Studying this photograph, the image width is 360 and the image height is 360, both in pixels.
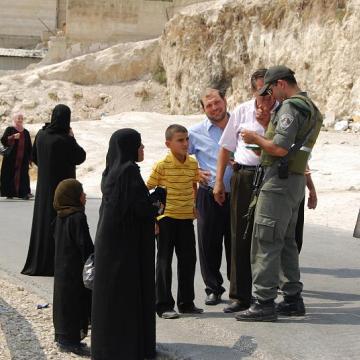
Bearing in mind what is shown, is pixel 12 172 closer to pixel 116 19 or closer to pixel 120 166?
pixel 120 166

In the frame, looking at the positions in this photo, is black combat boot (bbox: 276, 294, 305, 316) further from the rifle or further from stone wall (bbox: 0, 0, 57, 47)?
stone wall (bbox: 0, 0, 57, 47)

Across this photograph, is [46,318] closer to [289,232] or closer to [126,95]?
[289,232]

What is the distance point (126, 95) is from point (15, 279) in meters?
34.0

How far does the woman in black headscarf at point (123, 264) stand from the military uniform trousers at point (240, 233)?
1251mm

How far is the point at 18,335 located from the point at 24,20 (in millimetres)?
50750

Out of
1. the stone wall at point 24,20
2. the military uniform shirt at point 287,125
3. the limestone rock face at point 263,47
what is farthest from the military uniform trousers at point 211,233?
the stone wall at point 24,20

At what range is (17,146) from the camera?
53.3 ft

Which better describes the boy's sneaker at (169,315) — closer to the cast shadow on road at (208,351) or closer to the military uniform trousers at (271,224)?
the cast shadow on road at (208,351)

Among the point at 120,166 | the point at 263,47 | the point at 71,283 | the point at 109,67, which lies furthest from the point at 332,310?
the point at 109,67

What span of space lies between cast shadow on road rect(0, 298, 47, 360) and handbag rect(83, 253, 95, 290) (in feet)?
2.46

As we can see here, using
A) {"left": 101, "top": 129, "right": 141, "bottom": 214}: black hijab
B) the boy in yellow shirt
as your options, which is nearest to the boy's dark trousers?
the boy in yellow shirt

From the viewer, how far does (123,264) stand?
5230 millimetres

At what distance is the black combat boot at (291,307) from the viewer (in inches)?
253

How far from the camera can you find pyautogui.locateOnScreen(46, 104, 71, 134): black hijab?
8.18 m
